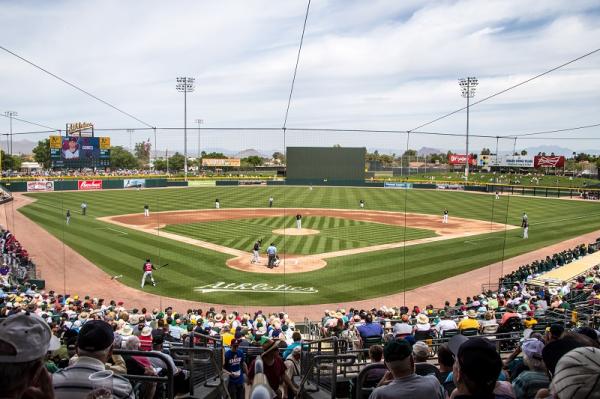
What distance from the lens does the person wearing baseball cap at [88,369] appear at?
305cm

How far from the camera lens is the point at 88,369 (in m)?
3.19

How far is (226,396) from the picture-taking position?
6000mm

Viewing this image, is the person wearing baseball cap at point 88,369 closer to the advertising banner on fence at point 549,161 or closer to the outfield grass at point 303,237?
the outfield grass at point 303,237

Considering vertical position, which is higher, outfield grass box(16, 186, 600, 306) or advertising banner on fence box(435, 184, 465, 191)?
advertising banner on fence box(435, 184, 465, 191)

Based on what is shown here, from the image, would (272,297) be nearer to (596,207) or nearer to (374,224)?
(374,224)

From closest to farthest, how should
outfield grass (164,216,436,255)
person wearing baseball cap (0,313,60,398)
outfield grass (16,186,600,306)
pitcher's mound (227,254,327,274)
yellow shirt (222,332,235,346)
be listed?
person wearing baseball cap (0,313,60,398) → yellow shirt (222,332,235,346) → outfield grass (16,186,600,306) → pitcher's mound (227,254,327,274) → outfield grass (164,216,436,255)

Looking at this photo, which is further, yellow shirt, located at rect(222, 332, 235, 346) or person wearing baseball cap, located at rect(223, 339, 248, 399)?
yellow shirt, located at rect(222, 332, 235, 346)

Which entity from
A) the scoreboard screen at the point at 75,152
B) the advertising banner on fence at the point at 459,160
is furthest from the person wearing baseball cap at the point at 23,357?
the advertising banner on fence at the point at 459,160

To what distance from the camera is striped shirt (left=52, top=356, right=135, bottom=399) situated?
119 inches

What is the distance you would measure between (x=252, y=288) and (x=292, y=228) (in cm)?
1591

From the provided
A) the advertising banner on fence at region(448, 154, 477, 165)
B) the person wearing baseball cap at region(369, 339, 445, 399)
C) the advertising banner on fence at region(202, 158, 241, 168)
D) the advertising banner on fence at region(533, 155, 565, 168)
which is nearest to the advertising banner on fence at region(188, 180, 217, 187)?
the advertising banner on fence at region(202, 158, 241, 168)

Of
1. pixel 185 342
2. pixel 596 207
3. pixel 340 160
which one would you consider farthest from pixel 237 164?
pixel 185 342

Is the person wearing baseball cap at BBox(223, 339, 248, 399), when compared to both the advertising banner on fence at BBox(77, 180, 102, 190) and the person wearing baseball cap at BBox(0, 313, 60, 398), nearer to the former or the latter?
the person wearing baseball cap at BBox(0, 313, 60, 398)

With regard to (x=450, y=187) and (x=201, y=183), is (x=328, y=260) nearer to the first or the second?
(x=201, y=183)
